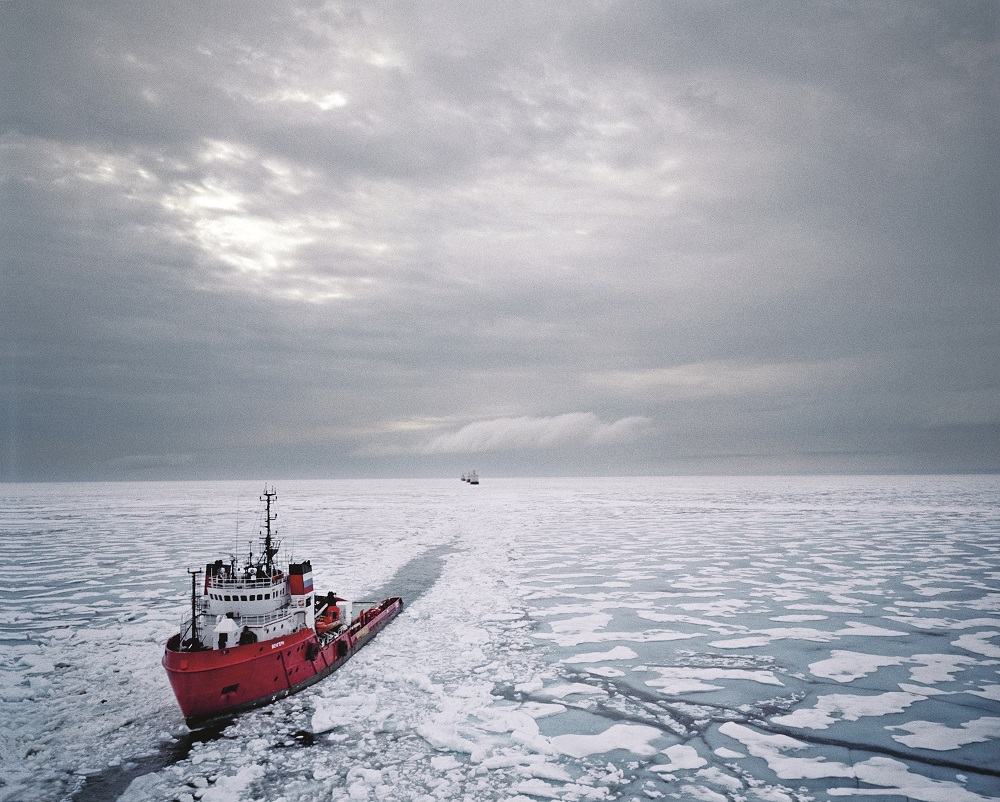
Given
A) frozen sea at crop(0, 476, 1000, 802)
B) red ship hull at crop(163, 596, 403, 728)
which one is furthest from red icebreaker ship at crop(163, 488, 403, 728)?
frozen sea at crop(0, 476, 1000, 802)

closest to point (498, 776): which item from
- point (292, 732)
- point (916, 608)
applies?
point (292, 732)

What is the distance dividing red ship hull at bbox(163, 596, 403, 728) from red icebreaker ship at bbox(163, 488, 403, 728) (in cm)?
2

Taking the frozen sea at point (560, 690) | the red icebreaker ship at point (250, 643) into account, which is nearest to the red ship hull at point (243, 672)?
the red icebreaker ship at point (250, 643)

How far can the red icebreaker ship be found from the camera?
12.1m

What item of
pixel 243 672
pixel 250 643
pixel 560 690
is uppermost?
pixel 250 643

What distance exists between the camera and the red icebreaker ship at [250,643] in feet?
39.8

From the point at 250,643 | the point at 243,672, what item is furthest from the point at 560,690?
the point at 250,643

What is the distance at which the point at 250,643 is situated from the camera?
13320 millimetres

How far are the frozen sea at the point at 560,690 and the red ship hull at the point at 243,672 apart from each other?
1.69ft

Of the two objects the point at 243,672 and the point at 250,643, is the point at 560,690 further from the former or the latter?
the point at 250,643

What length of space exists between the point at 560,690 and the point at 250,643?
26.1ft

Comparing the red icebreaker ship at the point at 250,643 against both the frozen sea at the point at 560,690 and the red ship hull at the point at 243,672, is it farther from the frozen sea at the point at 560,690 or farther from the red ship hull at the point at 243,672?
the frozen sea at the point at 560,690

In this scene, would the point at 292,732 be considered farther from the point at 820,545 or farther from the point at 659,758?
the point at 820,545

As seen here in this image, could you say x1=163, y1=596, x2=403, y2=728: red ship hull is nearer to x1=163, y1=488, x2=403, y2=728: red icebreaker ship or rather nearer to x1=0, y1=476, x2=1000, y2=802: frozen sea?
x1=163, y1=488, x2=403, y2=728: red icebreaker ship
